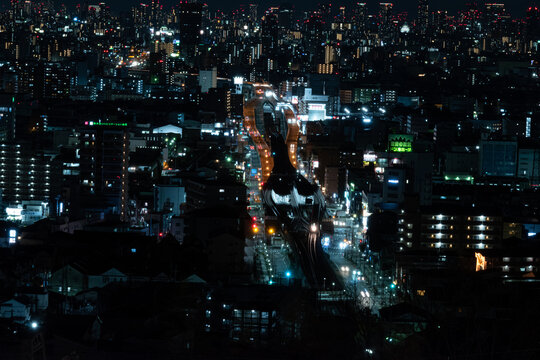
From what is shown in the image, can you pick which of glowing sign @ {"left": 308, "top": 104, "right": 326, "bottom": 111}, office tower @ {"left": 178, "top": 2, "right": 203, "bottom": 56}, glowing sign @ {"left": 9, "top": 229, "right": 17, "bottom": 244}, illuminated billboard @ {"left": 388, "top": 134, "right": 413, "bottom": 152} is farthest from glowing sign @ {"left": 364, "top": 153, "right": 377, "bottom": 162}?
office tower @ {"left": 178, "top": 2, "right": 203, "bottom": 56}

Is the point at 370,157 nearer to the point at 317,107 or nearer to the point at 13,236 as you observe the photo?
the point at 317,107

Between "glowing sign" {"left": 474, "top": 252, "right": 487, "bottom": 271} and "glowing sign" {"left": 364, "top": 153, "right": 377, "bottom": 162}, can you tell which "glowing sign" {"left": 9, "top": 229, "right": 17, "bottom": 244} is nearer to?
"glowing sign" {"left": 474, "top": 252, "right": 487, "bottom": 271}

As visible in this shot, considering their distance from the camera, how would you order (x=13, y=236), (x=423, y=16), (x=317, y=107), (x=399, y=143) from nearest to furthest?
(x=13, y=236), (x=399, y=143), (x=317, y=107), (x=423, y=16)

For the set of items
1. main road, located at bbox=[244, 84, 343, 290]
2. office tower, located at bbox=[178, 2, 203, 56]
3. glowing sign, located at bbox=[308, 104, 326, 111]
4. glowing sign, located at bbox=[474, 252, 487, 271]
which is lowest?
main road, located at bbox=[244, 84, 343, 290]

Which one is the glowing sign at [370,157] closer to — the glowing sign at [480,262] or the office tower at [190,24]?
the glowing sign at [480,262]

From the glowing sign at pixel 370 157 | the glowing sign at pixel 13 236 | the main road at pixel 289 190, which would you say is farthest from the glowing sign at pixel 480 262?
the glowing sign at pixel 370 157

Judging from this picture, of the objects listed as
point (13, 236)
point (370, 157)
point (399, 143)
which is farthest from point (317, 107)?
point (13, 236)

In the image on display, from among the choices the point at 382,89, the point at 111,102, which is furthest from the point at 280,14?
the point at 111,102

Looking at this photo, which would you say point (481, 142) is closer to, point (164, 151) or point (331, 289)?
point (164, 151)
